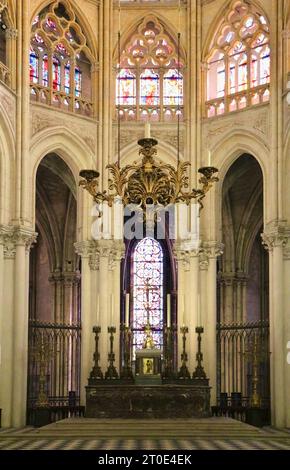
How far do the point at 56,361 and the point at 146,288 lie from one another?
16.1ft

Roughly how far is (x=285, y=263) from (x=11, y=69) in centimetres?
972

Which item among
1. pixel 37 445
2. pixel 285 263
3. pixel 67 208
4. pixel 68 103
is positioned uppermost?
pixel 68 103

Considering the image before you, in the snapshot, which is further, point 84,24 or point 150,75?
point 150,75

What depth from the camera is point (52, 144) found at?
2933cm

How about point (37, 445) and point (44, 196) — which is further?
point (44, 196)

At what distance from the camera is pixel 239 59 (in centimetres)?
3033

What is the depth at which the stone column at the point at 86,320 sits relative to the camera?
2855 centimetres

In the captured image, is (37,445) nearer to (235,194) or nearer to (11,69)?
(11,69)

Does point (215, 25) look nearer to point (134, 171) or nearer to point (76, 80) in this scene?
point (76, 80)

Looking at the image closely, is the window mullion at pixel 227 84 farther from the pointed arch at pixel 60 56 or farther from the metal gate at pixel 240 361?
the metal gate at pixel 240 361

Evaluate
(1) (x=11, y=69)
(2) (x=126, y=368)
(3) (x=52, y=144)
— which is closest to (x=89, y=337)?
(2) (x=126, y=368)

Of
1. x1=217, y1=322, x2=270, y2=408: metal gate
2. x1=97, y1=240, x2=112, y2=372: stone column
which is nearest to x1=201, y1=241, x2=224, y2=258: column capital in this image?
x1=217, y1=322, x2=270, y2=408: metal gate

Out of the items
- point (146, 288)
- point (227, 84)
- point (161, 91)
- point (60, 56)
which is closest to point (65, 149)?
point (60, 56)

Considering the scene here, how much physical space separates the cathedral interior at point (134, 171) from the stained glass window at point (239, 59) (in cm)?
4
